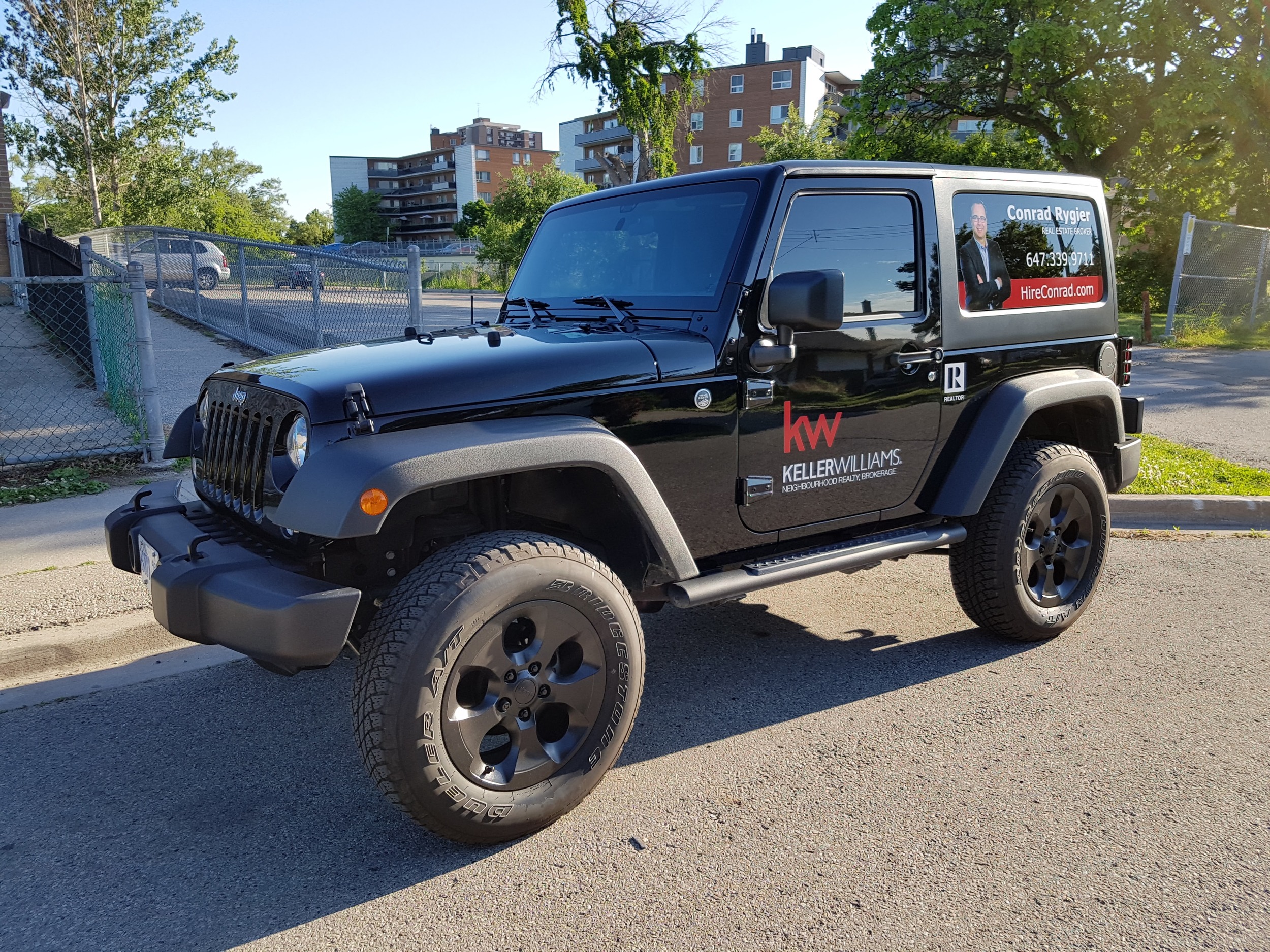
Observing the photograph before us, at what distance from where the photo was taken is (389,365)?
114 inches

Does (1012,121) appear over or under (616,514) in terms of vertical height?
over

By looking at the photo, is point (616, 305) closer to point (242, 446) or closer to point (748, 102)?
point (242, 446)

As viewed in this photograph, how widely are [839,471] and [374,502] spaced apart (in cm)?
187

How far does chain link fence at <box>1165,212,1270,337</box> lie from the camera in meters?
18.5

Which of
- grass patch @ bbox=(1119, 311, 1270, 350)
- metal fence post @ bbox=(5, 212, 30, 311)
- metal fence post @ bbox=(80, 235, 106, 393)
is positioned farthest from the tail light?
metal fence post @ bbox=(5, 212, 30, 311)

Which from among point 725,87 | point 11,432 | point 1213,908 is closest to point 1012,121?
point 11,432

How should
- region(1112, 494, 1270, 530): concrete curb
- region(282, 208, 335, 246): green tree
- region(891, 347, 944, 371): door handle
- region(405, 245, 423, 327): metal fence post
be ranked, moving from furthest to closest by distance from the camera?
1. region(282, 208, 335, 246): green tree
2. region(405, 245, 423, 327): metal fence post
3. region(1112, 494, 1270, 530): concrete curb
4. region(891, 347, 944, 371): door handle

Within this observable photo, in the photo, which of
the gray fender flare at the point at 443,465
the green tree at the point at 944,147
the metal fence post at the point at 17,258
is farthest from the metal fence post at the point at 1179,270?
the metal fence post at the point at 17,258

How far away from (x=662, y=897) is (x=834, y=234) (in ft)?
7.92

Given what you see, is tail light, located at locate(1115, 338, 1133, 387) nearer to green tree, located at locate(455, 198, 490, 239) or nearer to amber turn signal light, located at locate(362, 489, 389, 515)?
amber turn signal light, located at locate(362, 489, 389, 515)

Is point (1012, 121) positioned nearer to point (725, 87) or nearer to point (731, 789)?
point (731, 789)

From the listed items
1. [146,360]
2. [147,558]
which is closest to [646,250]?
[147,558]

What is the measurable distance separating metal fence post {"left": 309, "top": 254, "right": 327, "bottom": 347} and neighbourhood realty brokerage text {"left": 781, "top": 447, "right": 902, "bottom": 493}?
6873mm

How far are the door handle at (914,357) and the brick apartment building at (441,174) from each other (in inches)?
4375
